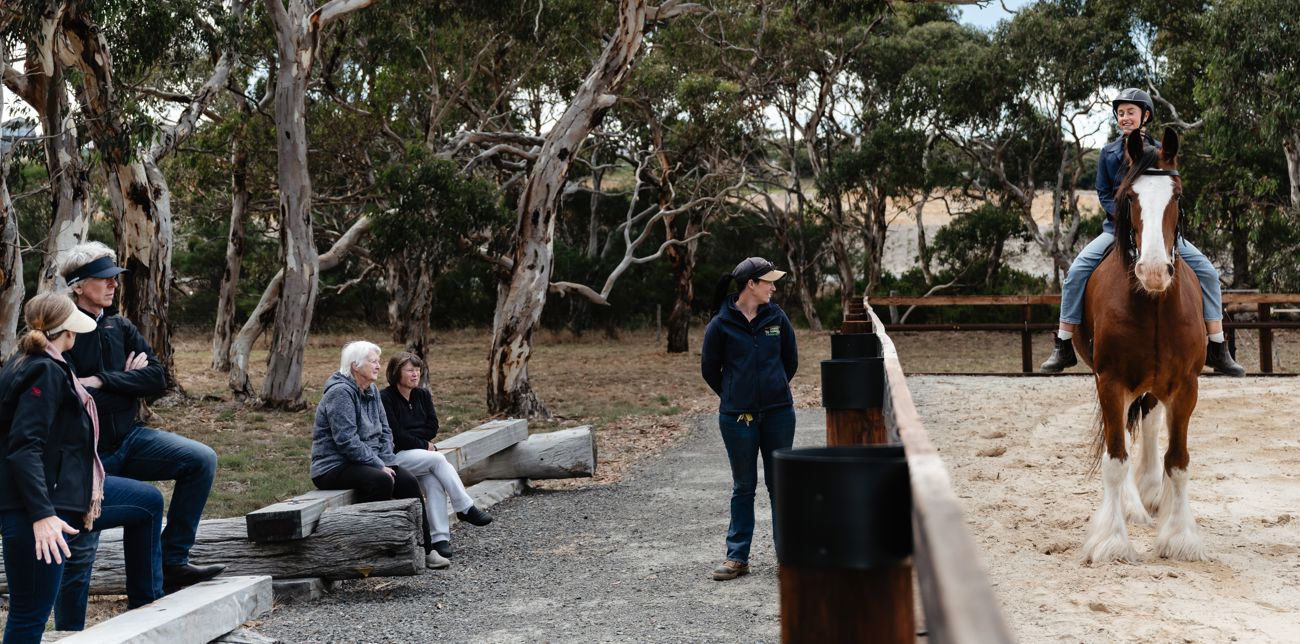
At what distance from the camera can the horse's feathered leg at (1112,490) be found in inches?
257

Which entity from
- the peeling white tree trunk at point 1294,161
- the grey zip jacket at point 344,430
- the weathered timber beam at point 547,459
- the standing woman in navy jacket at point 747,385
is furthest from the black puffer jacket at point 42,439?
the peeling white tree trunk at point 1294,161

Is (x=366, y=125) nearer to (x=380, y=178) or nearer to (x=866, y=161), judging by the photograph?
(x=380, y=178)

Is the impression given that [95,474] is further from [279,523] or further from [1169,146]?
[1169,146]

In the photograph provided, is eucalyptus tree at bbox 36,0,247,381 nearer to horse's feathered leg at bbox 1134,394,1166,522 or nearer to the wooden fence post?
horse's feathered leg at bbox 1134,394,1166,522

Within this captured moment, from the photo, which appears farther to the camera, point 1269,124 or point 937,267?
point 937,267

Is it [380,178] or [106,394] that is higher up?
[380,178]

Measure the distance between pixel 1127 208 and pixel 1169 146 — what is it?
40cm

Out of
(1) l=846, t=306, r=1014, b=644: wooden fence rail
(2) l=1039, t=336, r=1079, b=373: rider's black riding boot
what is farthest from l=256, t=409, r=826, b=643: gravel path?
(1) l=846, t=306, r=1014, b=644: wooden fence rail

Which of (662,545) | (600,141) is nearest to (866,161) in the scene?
(600,141)

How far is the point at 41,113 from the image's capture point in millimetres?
17109

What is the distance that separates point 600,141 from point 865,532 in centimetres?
3102

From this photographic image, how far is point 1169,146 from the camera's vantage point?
6.52 metres

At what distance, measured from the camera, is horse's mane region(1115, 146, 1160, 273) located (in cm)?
653

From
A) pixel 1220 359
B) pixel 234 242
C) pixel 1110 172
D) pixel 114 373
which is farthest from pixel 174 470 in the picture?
pixel 234 242
